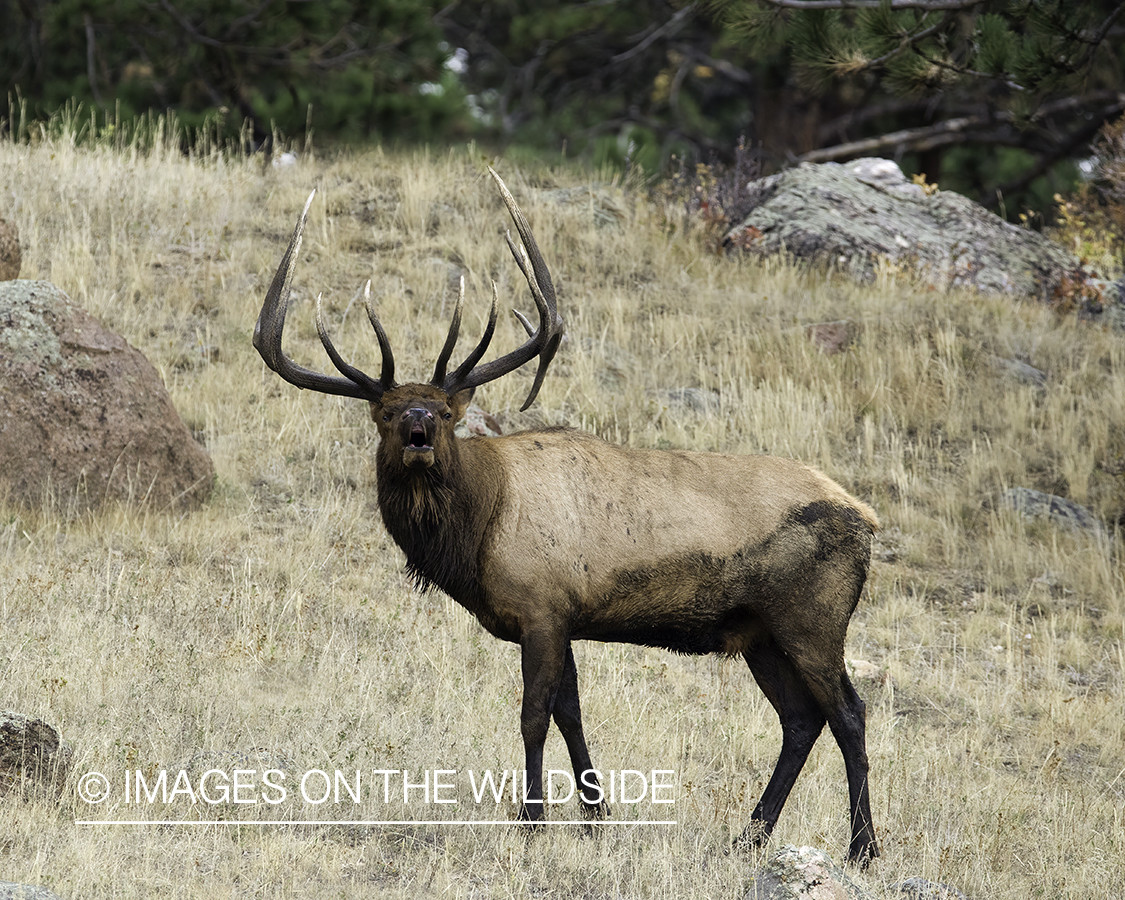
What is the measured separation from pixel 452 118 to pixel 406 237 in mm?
6665

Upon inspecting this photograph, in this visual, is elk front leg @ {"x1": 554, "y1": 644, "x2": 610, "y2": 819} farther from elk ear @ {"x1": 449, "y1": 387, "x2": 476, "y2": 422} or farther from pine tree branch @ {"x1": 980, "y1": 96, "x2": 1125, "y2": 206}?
pine tree branch @ {"x1": 980, "y1": 96, "x2": 1125, "y2": 206}

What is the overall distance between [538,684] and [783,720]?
4.10 ft

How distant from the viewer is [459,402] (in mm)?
6070

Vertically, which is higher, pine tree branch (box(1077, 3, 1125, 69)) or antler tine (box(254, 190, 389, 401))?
A: pine tree branch (box(1077, 3, 1125, 69))

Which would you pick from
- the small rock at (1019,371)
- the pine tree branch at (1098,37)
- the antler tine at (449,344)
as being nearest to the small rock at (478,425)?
the antler tine at (449,344)

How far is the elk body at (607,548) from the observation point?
566 cm

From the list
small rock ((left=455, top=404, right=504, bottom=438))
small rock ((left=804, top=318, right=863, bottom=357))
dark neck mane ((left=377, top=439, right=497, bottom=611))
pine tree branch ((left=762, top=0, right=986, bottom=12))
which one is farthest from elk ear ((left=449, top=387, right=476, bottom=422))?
pine tree branch ((left=762, top=0, right=986, bottom=12))

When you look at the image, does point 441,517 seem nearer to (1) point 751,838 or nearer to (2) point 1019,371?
(1) point 751,838

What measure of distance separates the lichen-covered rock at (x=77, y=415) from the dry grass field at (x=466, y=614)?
218 millimetres

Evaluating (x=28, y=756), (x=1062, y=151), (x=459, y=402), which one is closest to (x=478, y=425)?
(x=459, y=402)

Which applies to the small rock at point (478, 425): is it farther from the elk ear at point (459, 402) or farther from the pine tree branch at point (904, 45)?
the pine tree branch at point (904, 45)

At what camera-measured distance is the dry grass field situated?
5730 millimetres

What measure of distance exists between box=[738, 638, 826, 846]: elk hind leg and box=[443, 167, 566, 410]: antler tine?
63.7 inches

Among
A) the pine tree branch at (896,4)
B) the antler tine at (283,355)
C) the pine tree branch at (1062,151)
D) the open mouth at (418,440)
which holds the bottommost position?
the open mouth at (418,440)
